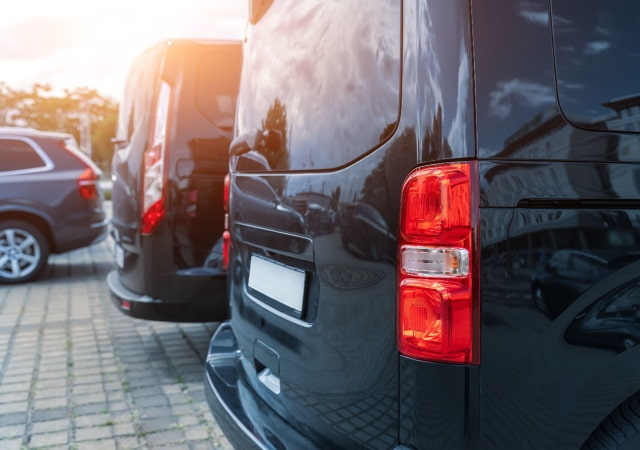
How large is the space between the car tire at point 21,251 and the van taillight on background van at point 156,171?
437 cm

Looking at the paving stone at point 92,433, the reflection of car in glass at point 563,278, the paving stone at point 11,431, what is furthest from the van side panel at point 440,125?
the paving stone at point 11,431

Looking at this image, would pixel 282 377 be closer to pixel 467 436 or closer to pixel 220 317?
pixel 467 436

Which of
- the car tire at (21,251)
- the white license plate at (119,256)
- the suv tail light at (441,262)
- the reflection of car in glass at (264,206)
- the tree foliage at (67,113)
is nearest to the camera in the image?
the suv tail light at (441,262)

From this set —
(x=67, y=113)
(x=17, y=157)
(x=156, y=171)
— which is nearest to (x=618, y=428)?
(x=156, y=171)

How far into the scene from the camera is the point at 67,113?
64.9m

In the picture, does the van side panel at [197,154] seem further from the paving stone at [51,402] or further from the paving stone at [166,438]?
the paving stone at [166,438]

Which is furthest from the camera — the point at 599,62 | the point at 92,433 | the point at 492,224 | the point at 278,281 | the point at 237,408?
the point at 92,433

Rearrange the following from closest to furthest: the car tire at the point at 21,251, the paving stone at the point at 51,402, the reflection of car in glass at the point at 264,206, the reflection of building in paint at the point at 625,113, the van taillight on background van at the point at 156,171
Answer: the reflection of building in paint at the point at 625,113 < the reflection of car in glass at the point at 264,206 < the paving stone at the point at 51,402 < the van taillight on background van at the point at 156,171 < the car tire at the point at 21,251

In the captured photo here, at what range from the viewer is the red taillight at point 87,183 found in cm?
853

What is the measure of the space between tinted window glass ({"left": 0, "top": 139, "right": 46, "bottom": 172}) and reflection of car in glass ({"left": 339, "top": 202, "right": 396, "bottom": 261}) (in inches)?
284

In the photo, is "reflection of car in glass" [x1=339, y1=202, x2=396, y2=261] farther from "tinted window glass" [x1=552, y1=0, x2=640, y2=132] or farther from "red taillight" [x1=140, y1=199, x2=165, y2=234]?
"red taillight" [x1=140, y1=199, x2=165, y2=234]

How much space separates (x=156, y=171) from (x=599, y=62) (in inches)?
127

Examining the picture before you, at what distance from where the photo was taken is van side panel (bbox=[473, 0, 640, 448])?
5.65ft

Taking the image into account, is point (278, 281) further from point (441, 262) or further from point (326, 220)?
point (441, 262)
